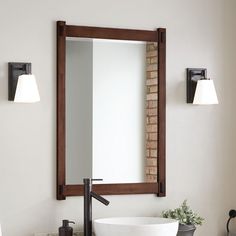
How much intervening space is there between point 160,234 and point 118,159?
580 millimetres

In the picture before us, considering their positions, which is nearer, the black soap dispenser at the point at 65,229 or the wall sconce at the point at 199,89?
the black soap dispenser at the point at 65,229

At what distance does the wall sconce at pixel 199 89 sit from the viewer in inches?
148

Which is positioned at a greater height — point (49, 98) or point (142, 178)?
point (49, 98)

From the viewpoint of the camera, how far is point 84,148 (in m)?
3.62

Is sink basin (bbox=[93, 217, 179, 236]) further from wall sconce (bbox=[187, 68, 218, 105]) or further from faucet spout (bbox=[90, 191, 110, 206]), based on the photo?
wall sconce (bbox=[187, 68, 218, 105])

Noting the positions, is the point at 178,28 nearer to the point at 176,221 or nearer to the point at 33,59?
the point at 33,59

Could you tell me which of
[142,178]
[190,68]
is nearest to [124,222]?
[142,178]

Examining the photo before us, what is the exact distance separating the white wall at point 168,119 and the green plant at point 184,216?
130 mm

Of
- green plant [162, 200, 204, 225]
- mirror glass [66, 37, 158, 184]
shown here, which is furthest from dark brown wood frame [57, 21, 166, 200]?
green plant [162, 200, 204, 225]

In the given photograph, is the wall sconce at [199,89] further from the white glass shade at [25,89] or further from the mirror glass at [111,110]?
the white glass shade at [25,89]

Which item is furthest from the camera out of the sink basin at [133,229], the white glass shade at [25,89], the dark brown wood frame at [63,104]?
the dark brown wood frame at [63,104]

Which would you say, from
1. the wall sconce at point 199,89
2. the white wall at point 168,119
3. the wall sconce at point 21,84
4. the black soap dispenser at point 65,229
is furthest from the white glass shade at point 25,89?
the wall sconce at point 199,89

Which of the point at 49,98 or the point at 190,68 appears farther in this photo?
the point at 190,68

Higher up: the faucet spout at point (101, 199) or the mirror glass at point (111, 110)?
the mirror glass at point (111, 110)
